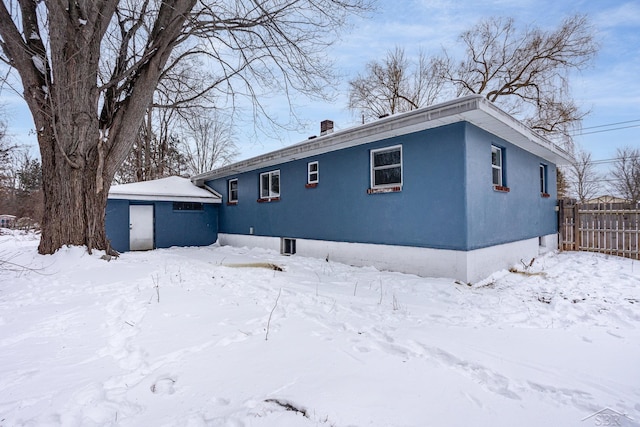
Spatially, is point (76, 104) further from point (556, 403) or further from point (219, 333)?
point (556, 403)

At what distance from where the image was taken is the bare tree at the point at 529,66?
13359 mm

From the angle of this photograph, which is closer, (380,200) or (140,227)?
(380,200)

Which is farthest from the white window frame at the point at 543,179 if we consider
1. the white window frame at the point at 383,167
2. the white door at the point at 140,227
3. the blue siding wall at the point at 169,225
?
the white door at the point at 140,227

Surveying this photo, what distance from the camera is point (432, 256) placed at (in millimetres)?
6445

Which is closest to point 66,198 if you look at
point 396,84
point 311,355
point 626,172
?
point 311,355

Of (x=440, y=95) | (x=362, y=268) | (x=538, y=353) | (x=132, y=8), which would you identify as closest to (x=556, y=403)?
Result: (x=538, y=353)

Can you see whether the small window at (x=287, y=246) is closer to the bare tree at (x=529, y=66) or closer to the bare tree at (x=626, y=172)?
the bare tree at (x=529, y=66)

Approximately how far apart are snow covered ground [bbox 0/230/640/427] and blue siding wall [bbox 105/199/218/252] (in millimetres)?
6234

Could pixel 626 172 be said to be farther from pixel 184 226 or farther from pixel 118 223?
pixel 118 223

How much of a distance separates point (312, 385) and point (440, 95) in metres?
19.5

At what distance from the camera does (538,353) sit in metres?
2.79

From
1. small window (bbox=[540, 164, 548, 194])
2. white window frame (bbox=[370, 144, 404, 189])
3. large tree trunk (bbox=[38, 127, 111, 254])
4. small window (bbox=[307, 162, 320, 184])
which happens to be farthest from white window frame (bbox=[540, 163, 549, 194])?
large tree trunk (bbox=[38, 127, 111, 254])

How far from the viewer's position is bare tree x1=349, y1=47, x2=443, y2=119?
702 inches

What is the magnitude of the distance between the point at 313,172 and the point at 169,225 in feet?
23.2
